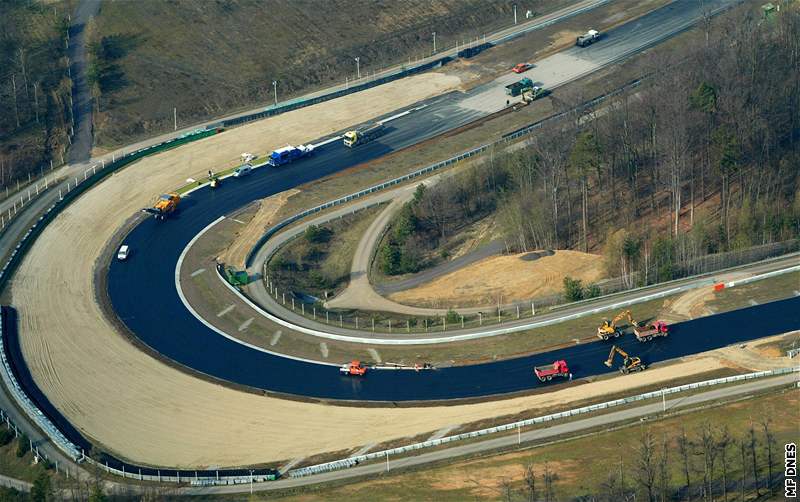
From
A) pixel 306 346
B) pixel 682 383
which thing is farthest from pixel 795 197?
pixel 306 346

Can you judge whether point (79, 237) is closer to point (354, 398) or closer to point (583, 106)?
point (354, 398)

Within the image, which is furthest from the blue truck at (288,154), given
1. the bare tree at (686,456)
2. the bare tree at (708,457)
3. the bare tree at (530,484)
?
the bare tree at (708,457)

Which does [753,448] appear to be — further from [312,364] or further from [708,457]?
[312,364]

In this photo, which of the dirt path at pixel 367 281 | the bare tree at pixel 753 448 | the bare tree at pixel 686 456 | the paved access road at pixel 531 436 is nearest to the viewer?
the bare tree at pixel 686 456

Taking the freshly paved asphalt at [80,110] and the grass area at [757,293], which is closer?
the grass area at [757,293]

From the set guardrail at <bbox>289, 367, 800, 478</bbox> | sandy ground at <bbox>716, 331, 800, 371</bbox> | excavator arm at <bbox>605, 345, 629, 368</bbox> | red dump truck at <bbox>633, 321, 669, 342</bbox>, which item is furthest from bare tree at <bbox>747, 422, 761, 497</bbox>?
red dump truck at <bbox>633, 321, 669, 342</bbox>

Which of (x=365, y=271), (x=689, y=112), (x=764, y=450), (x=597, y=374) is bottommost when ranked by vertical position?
(x=764, y=450)

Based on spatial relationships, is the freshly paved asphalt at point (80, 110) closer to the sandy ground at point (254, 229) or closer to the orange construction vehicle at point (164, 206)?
the orange construction vehicle at point (164, 206)
